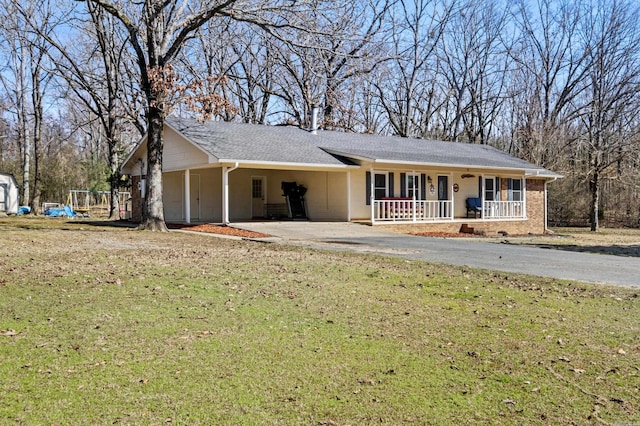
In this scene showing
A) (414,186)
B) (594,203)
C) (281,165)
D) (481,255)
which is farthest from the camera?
(594,203)

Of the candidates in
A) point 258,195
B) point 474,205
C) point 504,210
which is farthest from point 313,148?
point 504,210

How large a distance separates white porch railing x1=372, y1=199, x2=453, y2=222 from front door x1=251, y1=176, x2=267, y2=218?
5.51m

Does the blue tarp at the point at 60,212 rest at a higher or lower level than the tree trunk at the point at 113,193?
lower

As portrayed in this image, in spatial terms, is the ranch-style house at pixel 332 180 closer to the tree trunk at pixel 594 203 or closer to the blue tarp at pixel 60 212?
the tree trunk at pixel 594 203

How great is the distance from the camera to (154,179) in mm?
18500

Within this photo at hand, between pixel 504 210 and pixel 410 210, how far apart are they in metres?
5.97

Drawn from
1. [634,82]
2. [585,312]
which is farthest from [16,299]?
[634,82]

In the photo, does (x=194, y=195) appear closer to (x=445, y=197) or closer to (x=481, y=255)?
(x=445, y=197)

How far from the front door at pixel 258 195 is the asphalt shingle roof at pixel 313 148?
7.79ft

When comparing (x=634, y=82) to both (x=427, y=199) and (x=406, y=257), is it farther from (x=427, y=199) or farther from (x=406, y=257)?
(x=406, y=257)

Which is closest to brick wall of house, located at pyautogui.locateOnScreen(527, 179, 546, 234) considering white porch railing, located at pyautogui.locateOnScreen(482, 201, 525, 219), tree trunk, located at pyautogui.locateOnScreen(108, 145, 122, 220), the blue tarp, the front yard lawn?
white porch railing, located at pyautogui.locateOnScreen(482, 201, 525, 219)

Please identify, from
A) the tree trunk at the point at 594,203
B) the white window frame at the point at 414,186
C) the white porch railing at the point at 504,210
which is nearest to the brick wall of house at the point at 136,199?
the white window frame at the point at 414,186

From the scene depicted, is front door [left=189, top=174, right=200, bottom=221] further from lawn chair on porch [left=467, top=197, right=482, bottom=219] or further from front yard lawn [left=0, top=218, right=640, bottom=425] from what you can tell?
front yard lawn [left=0, top=218, right=640, bottom=425]

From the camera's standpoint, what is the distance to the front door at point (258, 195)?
83.1ft
